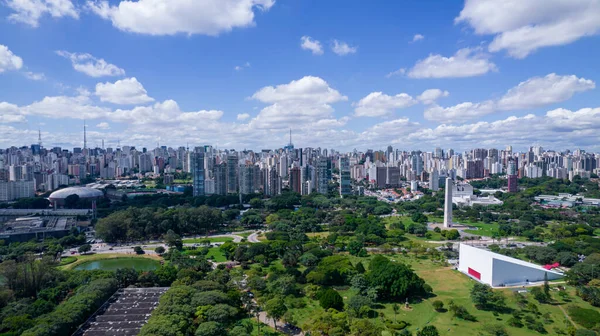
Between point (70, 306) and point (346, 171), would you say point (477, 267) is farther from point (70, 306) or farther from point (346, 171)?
point (346, 171)

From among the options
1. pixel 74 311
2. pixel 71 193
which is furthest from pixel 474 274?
pixel 71 193

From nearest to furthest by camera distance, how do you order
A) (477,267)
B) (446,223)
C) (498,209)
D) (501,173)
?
(477,267), (446,223), (498,209), (501,173)

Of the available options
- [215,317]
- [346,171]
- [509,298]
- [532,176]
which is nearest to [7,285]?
[215,317]

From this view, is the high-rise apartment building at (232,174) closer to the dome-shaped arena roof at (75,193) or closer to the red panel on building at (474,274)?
the dome-shaped arena roof at (75,193)

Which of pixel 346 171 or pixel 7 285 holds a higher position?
pixel 346 171

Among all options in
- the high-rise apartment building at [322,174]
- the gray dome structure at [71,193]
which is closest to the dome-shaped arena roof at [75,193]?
the gray dome structure at [71,193]

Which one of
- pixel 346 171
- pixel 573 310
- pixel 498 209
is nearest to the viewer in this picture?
pixel 573 310

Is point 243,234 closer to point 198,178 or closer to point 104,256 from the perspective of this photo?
point 104,256
